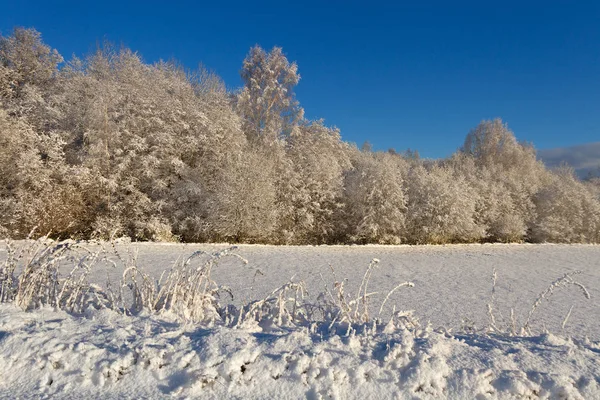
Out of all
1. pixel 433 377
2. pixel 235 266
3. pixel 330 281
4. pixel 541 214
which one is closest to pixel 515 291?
pixel 330 281

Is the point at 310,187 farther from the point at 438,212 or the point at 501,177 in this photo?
the point at 501,177

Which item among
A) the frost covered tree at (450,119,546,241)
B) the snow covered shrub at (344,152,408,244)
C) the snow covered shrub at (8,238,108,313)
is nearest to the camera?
the snow covered shrub at (8,238,108,313)

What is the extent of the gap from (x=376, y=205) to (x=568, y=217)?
56.8 ft

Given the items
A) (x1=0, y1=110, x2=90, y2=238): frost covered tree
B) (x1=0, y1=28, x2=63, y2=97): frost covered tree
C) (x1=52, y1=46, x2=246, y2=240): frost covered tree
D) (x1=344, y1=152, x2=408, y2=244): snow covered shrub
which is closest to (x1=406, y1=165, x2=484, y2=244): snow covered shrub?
(x1=344, y1=152, x2=408, y2=244): snow covered shrub

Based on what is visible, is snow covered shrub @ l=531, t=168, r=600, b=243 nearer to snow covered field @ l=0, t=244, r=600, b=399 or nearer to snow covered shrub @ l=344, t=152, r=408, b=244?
snow covered shrub @ l=344, t=152, r=408, b=244

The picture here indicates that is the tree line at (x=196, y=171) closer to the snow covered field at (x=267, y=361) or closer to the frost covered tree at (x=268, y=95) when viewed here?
the frost covered tree at (x=268, y=95)

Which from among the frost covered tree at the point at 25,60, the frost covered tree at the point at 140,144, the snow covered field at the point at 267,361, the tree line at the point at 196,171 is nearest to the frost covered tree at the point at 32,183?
the tree line at the point at 196,171

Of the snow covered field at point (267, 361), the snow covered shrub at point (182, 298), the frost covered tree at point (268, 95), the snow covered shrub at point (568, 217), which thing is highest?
the frost covered tree at point (268, 95)

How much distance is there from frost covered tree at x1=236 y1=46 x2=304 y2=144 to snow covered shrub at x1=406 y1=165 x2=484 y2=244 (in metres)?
9.68

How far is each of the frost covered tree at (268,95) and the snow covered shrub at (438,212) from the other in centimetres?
968

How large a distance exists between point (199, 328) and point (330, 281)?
26.1 feet

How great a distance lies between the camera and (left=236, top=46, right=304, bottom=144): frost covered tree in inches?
930

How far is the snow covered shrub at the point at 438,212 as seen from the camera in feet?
78.1

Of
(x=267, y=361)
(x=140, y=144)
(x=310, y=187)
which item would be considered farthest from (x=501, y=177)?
(x=267, y=361)
